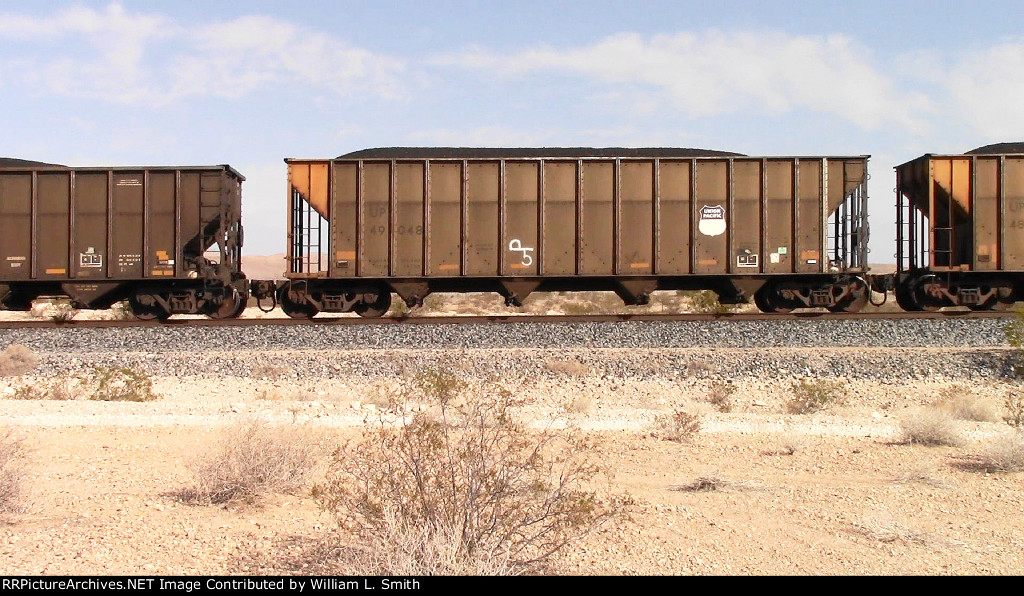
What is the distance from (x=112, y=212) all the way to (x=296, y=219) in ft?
12.5

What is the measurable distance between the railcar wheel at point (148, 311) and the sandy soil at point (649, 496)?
23.5 ft

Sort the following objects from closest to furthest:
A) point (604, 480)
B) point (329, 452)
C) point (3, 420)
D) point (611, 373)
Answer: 1. point (604, 480)
2. point (329, 452)
3. point (3, 420)
4. point (611, 373)

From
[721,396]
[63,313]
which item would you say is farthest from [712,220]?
[63,313]

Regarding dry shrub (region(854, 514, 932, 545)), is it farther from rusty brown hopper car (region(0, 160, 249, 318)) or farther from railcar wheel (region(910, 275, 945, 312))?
rusty brown hopper car (region(0, 160, 249, 318))

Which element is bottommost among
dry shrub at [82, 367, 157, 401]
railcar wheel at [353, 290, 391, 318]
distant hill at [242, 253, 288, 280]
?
dry shrub at [82, 367, 157, 401]

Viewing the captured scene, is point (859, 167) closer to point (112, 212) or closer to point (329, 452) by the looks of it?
point (329, 452)

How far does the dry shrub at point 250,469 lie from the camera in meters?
5.93

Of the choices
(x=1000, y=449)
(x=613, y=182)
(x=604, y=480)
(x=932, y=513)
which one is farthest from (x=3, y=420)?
(x=613, y=182)

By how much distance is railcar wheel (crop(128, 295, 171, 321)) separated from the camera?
17.1 meters

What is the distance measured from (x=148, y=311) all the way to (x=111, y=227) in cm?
195

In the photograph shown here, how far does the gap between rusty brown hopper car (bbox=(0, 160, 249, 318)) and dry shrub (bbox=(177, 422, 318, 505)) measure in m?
11.1

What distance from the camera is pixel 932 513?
567cm

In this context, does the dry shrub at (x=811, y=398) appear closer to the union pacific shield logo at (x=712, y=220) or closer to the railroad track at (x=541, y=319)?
the railroad track at (x=541, y=319)

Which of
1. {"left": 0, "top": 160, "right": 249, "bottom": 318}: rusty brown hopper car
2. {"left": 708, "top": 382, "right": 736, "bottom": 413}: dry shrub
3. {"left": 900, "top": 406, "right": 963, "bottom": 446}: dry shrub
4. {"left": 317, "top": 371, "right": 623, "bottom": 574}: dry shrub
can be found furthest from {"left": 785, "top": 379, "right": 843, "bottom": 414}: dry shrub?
{"left": 0, "top": 160, "right": 249, "bottom": 318}: rusty brown hopper car
